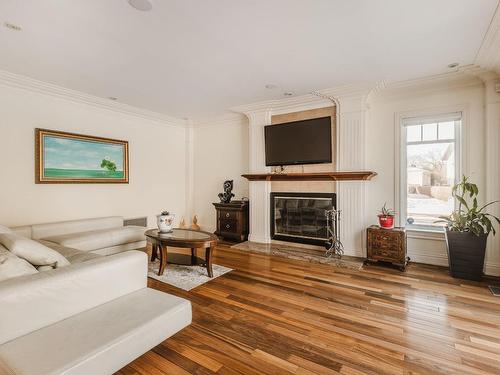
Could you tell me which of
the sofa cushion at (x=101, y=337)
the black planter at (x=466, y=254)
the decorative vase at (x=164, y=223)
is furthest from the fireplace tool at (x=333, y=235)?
the sofa cushion at (x=101, y=337)

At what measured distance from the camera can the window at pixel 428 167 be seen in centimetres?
394

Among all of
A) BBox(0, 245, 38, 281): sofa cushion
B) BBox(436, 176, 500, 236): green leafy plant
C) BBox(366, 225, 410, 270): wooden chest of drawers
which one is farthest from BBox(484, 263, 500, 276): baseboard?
BBox(0, 245, 38, 281): sofa cushion

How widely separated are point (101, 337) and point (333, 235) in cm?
371

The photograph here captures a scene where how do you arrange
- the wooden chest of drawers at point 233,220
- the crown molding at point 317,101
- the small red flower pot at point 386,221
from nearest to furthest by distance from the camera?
the small red flower pot at point 386,221 < the crown molding at point 317,101 < the wooden chest of drawers at point 233,220

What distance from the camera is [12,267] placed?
1595 mm

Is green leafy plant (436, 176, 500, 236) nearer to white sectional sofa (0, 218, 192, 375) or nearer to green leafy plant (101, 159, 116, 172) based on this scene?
white sectional sofa (0, 218, 192, 375)

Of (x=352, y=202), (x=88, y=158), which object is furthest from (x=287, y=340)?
(x=88, y=158)

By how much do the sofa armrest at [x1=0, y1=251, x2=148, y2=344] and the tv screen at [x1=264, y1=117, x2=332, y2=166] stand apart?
11.4 ft

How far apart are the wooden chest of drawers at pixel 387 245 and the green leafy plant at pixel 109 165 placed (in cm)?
453

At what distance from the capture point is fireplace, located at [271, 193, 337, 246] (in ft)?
15.5

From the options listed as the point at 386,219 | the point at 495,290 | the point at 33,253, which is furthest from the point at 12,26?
the point at 495,290

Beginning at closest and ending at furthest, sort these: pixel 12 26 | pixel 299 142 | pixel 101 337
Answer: pixel 101 337, pixel 12 26, pixel 299 142

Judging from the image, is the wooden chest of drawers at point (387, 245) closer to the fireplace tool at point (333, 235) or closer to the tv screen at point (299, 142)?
the fireplace tool at point (333, 235)

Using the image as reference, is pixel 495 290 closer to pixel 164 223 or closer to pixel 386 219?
pixel 386 219
